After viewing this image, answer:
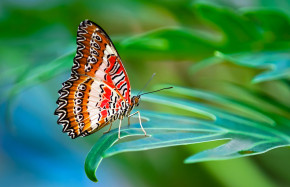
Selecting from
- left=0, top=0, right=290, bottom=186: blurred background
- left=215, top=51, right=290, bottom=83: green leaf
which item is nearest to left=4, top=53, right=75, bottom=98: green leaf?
left=0, top=0, right=290, bottom=186: blurred background

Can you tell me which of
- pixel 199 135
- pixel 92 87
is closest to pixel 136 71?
pixel 92 87

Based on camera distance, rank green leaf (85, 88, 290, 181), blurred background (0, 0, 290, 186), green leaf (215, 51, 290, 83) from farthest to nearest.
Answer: blurred background (0, 0, 290, 186) < green leaf (215, 51, 290, 83) < green leaf (85, 88, 290, 181)

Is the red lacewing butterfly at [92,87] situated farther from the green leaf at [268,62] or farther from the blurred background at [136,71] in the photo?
the green leaf at [268,62]

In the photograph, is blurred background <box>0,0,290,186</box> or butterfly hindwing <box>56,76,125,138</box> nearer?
butterfly hindwing <box>56,76,125,138</box>

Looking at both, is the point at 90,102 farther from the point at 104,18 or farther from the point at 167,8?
the point at 104,18

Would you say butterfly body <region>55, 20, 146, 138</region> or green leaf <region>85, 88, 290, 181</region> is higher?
butterfly body <region>55, 20, 146, 138</region>

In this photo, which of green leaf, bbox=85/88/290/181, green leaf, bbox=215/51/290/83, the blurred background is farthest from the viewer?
the blurred background

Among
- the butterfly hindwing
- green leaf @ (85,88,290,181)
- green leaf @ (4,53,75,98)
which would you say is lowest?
green leaf @ (85,88,290,181)

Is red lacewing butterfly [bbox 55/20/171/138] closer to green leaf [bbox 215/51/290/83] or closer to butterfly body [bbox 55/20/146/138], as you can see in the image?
butterfly body [bbox 55/20/146/138]

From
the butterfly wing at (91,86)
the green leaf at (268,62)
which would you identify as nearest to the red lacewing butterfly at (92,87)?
the butterfly wing at (91,86)
